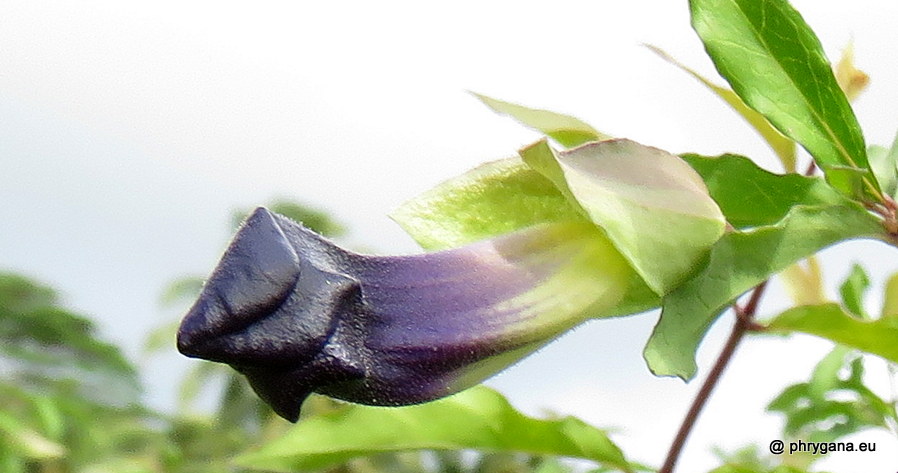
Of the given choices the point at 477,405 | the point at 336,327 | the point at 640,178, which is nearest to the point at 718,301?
the point at 640,178

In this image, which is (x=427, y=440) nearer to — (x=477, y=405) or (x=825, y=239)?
(x=477, y=405)

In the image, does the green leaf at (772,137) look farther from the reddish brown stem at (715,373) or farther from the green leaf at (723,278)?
the green leaf at (723,278)

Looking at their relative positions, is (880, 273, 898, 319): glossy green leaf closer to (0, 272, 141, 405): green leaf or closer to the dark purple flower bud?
the dark purple flower bud

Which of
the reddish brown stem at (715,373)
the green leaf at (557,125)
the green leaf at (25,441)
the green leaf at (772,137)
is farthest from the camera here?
the green leaf at (25,441)

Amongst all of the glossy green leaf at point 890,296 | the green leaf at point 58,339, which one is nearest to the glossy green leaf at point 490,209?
the glossy green leaf at point 890,296

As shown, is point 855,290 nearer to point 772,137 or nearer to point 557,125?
point 772,137

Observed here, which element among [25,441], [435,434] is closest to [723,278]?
[435,434]
